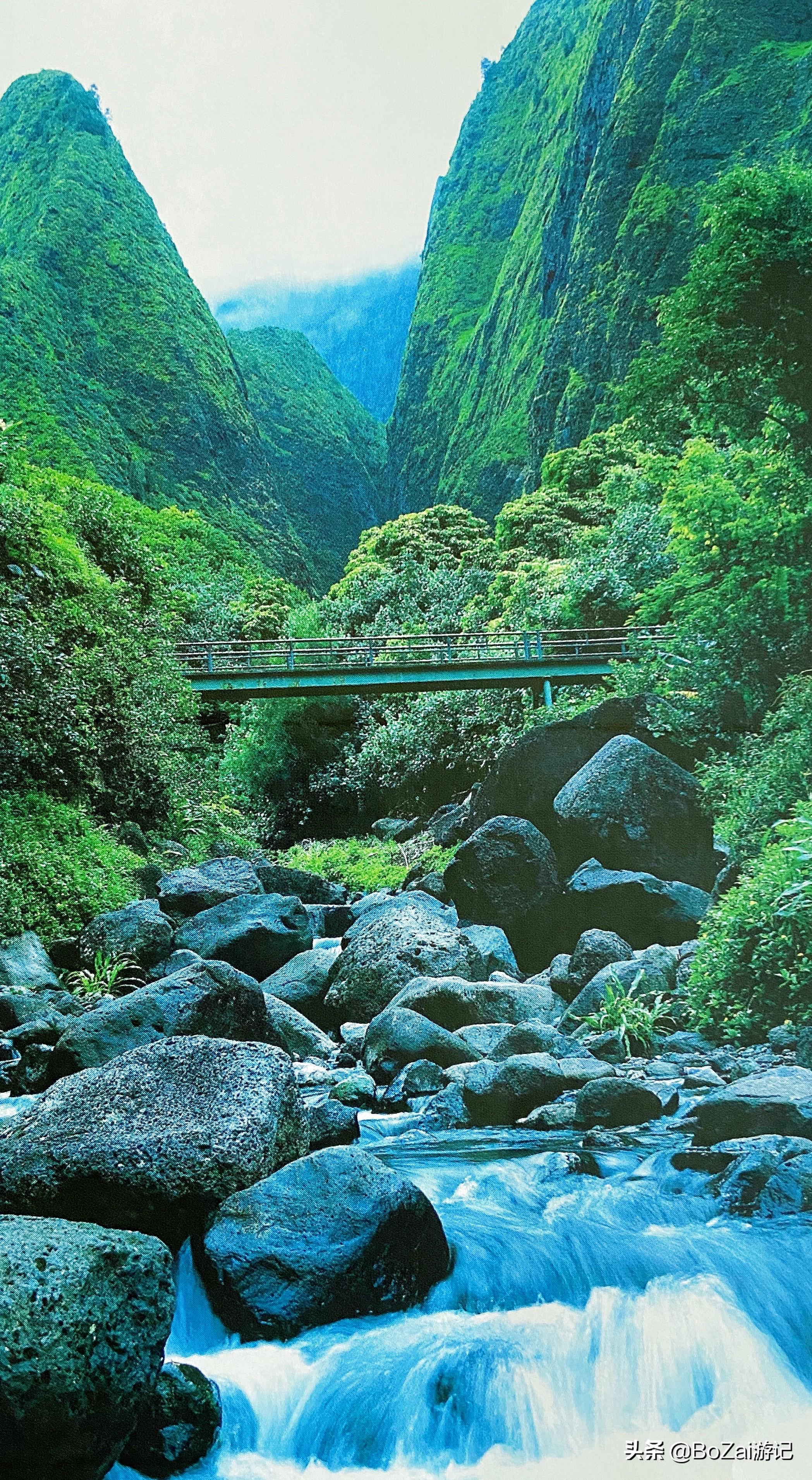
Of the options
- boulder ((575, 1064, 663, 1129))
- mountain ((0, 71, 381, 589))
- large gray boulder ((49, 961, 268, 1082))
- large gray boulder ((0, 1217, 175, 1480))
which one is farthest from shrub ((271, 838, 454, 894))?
mountain ((0, 71, 381, 589))

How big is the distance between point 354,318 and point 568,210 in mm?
9678

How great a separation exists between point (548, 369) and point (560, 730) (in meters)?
31.5

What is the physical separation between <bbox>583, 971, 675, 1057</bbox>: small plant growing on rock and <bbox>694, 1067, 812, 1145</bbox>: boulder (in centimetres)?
178

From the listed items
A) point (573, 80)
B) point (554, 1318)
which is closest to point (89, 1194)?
point (554, 1318)

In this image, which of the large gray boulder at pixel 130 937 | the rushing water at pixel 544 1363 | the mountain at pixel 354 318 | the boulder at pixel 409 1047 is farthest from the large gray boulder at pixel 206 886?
the mountain at pixel 354 318

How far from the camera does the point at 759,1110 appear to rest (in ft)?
15.6

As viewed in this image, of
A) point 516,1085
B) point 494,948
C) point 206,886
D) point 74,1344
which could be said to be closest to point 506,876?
point 494,948

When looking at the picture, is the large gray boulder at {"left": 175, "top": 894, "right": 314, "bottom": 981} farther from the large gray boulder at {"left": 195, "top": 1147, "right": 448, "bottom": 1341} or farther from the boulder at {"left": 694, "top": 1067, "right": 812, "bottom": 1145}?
the large gray boulder at {"left": 195, "top": 1147, "right": 448, "bottom": 1341}

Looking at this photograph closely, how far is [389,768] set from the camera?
20516 mm

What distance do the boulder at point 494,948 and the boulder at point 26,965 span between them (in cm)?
373

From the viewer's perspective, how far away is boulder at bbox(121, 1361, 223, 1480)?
9.61 ft

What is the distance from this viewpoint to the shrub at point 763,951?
19.6 feet

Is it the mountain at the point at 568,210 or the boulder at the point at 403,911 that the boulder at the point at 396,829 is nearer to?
the boulder at the point at 403,911

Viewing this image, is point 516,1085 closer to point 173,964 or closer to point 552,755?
point 173,964
